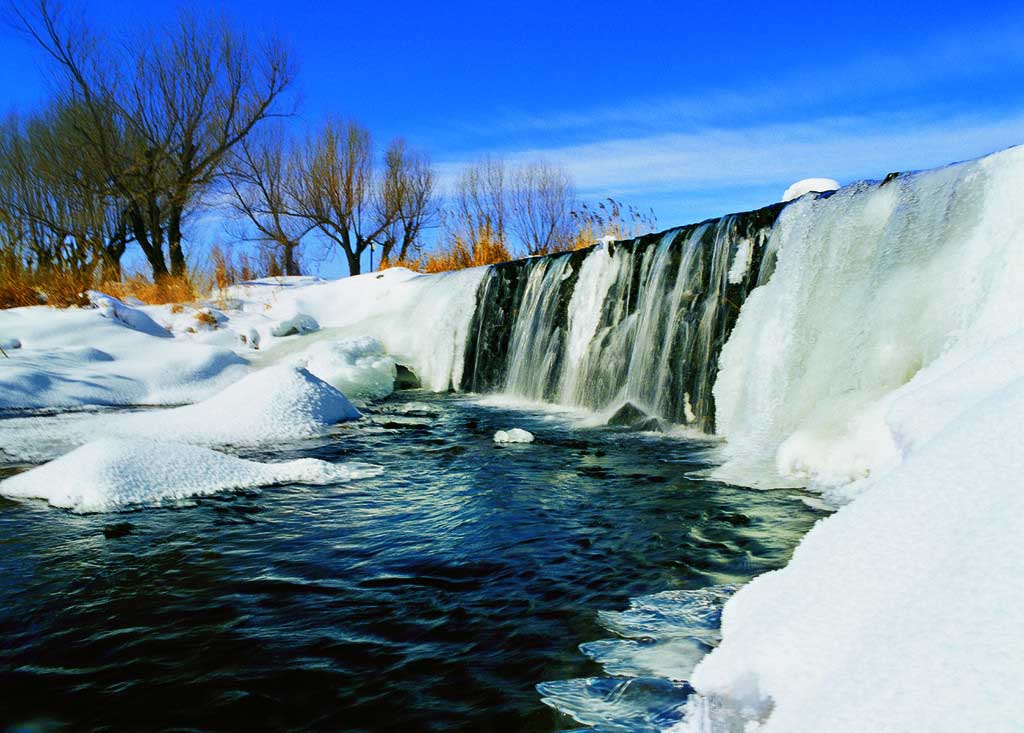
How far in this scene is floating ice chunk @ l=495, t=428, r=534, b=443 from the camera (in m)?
5.43

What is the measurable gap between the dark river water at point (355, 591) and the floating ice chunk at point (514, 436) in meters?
1.15

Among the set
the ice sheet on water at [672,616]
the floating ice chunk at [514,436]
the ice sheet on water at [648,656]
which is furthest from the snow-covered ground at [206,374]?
the ice sheet on water at [648,656]

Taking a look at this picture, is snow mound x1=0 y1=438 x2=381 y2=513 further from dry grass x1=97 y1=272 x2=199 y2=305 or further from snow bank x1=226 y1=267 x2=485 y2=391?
dry grass x1=97 y1=272 x2=199 y2=305

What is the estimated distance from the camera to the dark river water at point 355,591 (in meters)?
1.76

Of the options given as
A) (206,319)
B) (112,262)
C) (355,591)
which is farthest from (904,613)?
(112,262)

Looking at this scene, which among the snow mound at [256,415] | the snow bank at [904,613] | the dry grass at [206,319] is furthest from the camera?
the dry grass at [206,319]

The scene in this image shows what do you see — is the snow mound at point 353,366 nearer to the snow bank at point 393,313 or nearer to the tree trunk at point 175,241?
the snow bank at point 393,313

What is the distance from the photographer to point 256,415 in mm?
5723

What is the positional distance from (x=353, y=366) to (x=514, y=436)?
430 centimetres

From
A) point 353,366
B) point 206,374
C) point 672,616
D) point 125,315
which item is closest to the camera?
point 672,616

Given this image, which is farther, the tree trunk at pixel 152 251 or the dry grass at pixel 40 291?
the tree trunk at pixel 152 251

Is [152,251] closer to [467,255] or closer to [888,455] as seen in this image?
[467,255]

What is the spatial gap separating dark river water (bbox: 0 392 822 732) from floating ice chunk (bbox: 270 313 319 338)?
8.37m

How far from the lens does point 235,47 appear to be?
57.2 feet
